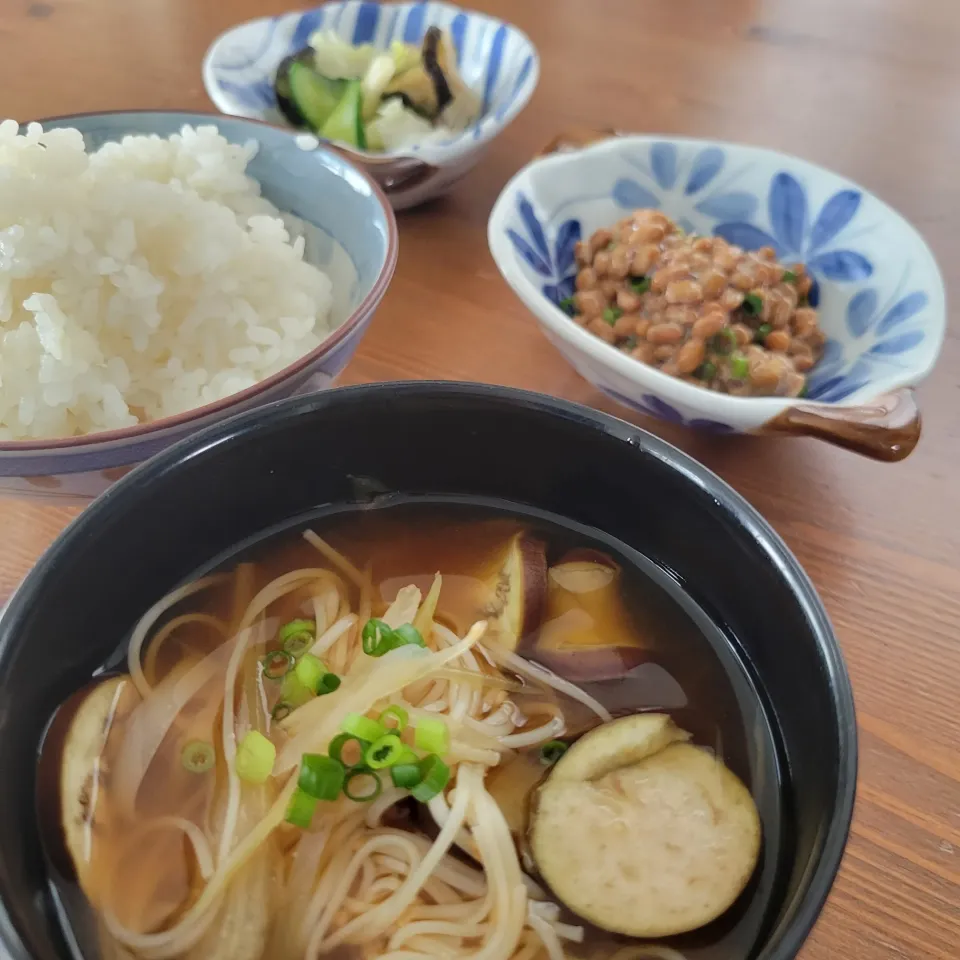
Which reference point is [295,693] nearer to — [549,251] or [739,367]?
[739,367]

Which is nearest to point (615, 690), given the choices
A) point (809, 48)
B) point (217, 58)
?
point (217, 58)

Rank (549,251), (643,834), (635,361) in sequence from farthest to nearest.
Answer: (549,251) < (635,361) < (643,834)

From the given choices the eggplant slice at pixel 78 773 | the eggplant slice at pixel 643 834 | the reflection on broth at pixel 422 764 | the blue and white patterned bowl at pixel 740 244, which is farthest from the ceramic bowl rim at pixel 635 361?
the eggplant slice at pixel 78 773

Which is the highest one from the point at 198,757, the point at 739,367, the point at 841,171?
the point at 841,171

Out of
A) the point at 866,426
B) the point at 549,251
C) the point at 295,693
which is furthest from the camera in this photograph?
the point at 549,251

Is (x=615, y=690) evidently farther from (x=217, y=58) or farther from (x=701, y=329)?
(x=217, y=58)

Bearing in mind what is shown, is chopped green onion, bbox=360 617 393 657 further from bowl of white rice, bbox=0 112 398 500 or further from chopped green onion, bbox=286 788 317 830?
bowl of white rice, bbox=0 112 398 500

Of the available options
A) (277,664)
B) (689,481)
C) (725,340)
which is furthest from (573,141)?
(277,664)

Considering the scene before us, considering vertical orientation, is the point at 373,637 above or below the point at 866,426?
below
